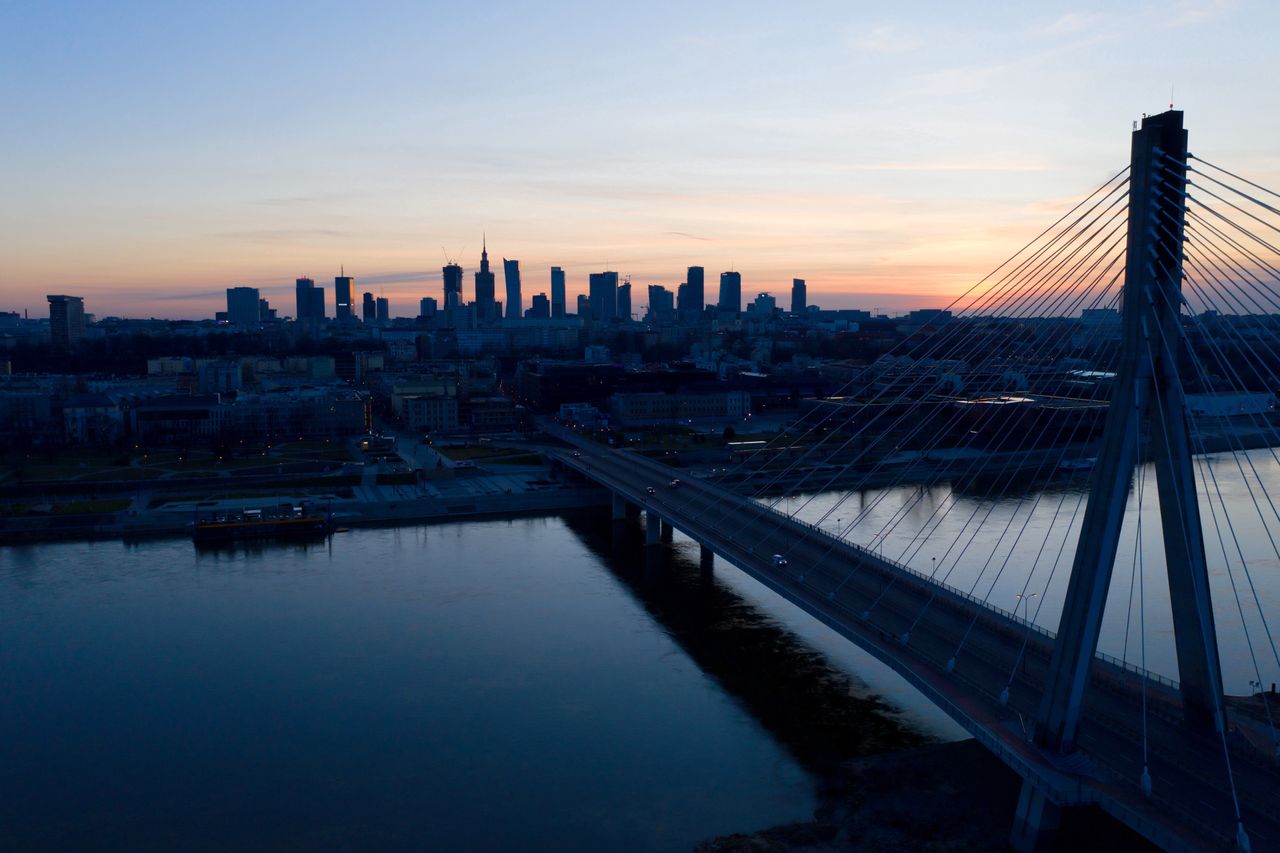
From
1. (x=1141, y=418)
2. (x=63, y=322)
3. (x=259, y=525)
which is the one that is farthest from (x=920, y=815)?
(x=63, y=322)

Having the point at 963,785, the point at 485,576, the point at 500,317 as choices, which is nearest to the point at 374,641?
the point at 485,576

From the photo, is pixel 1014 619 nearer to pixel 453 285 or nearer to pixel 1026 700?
pixel 1026 700

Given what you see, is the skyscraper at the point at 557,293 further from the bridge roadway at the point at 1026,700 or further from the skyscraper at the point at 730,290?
the bridge roadway at the point at 1026,700

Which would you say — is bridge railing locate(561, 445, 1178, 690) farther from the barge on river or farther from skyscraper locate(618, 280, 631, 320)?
skyscraper locate(618, 280, 631, 320)

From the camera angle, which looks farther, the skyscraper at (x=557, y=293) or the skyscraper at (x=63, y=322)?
the skyscraper at (x=557, y=293)

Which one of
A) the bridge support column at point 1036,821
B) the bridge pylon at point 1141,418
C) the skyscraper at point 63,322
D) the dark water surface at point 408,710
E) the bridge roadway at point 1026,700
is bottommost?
the dark water surface at point 408,710

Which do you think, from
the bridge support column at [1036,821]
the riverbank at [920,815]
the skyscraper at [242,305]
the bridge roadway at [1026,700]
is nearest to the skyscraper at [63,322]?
the skyscraper at [242,305]

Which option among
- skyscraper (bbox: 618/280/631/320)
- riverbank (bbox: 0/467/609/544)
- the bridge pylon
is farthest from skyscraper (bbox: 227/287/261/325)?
the bridge pylon

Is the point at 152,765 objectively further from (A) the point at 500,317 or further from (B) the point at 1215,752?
(A) the point at 500,317
